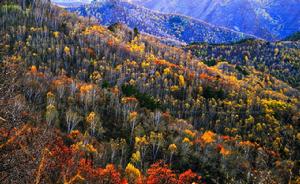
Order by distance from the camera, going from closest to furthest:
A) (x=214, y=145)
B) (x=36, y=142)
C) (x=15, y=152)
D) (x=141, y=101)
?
(x=15, y=152)
(x=36, y=142)
(x=214, y=145)
(x=141, y=101)

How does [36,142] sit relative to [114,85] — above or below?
above

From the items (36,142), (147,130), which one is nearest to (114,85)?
(147,130)

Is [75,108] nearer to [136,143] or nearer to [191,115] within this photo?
[136,143]

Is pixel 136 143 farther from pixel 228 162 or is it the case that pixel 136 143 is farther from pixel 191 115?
pixel 191 115

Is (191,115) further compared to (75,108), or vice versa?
(191,115)

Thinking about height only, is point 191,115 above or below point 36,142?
below

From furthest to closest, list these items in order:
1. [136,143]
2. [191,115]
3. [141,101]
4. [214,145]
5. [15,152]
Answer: [191,115] < [141,101] < [214,145] < [136,143] < [15,152]

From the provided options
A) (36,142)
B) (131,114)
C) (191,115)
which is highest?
(36,142)

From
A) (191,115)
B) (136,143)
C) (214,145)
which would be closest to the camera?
(136,143)

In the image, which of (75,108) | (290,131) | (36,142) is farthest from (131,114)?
(36,142)
